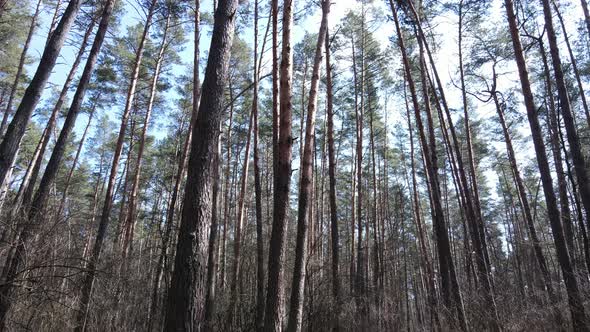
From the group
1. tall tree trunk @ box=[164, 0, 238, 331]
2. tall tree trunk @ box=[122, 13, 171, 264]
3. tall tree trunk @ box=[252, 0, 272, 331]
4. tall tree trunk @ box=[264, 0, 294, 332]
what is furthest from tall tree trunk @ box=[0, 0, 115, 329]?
tall tree trunk @ box=[122, 13, 171, 264]

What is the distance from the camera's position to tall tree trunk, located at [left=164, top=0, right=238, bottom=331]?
291 centimetres

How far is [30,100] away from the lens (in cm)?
535

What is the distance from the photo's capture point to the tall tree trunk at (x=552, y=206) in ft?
17.8

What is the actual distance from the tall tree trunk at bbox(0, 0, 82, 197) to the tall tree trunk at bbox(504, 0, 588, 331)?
888 cm

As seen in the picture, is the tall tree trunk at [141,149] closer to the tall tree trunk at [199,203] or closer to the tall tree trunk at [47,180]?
the tall tree trunk at [47,180]

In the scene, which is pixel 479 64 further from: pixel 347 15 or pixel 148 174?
pixel 148 174

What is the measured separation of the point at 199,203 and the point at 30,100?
415cm

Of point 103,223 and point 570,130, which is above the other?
point 570,130

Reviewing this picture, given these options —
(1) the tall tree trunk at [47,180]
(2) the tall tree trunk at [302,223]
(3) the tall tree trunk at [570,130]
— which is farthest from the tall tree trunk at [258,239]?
(3) the tall tree trunk at [570,130]

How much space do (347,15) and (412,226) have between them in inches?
747

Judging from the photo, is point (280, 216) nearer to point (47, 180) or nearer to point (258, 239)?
point (258, 239)

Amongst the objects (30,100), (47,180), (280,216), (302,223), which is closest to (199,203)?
(280,216)

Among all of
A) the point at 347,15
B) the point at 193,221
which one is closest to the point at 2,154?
the point at 193,221

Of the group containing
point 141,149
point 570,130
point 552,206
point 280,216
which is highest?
point 141,149
